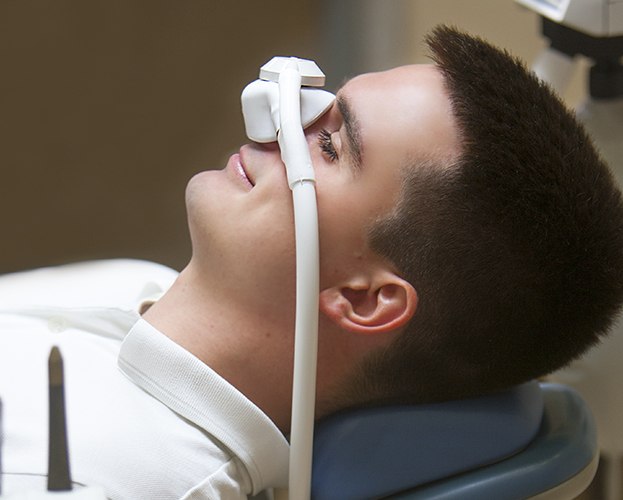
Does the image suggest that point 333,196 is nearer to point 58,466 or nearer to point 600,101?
point 58,466

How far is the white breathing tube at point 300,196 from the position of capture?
3.44 feet

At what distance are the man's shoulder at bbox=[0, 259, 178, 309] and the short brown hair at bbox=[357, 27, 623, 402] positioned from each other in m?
0.50

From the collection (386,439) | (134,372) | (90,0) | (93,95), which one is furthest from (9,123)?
(386,439)

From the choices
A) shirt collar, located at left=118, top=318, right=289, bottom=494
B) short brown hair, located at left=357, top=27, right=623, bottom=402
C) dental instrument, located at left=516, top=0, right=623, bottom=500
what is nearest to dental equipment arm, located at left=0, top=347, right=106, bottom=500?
shirt collar, located at left=118, top=318, right=289, bottom=494

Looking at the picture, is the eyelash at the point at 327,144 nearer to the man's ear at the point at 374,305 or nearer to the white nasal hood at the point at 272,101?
the white nasal hood at the point at 272,101

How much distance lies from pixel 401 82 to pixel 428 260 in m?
0.25

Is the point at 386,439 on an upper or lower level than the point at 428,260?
lower

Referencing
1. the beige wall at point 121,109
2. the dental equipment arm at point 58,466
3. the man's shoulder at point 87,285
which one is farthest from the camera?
the beige wall at point 121,109

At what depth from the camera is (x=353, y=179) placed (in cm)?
117

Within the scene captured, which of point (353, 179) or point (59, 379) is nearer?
point (59, 379)

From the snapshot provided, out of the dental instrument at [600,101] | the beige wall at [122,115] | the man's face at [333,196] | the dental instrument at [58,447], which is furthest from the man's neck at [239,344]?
the beige wall at [122,115]

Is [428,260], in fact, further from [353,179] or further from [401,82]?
[401,82]

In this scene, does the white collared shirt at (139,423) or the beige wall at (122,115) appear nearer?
the white collared shirt at (139,423)

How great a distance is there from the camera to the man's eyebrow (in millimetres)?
1180
